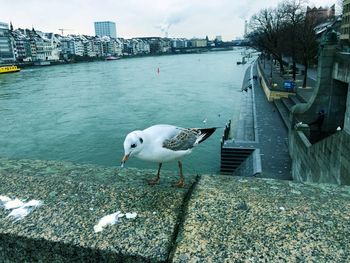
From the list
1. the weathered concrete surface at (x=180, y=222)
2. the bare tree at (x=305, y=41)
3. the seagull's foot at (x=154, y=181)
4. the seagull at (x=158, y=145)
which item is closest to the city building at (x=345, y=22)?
the bare tree at (x=305, y=41)

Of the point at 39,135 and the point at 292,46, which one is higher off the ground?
the point at 292,46

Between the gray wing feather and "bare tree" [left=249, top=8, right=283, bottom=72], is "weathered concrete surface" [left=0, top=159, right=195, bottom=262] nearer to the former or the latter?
the gray wing feather

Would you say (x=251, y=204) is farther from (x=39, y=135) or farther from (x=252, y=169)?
(x=39, y=135)

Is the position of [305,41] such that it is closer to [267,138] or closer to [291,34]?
[291,34]

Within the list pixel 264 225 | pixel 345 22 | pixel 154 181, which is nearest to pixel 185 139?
pixel 154 181

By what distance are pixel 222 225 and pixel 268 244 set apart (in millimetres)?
246

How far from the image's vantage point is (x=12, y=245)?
5.28 ft

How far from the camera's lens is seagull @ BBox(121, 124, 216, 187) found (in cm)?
237

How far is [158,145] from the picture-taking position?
2518mm

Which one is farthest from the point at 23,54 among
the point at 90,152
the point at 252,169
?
the point at 252,169

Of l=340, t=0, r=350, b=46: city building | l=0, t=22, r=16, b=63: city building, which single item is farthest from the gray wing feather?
l=0, t=22, r=16, b=63: city building

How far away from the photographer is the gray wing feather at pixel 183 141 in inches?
103

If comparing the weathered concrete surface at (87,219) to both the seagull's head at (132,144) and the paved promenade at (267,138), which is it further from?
the paved promenade at (267,138)

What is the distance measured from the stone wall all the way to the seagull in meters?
6.19
